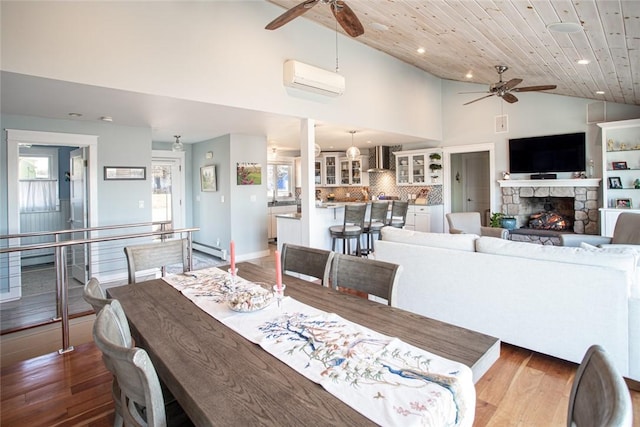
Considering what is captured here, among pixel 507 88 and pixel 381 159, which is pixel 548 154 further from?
pixel 381 159

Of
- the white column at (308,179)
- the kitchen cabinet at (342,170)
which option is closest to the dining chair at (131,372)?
the white column at (308,179)

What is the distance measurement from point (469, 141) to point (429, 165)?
956 millimetres

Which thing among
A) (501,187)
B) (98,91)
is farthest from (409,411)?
(501,187)

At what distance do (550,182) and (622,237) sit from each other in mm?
2439

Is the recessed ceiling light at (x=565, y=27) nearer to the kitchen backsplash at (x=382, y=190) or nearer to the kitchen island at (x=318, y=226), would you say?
the kitchen island at (x=318, y=226)

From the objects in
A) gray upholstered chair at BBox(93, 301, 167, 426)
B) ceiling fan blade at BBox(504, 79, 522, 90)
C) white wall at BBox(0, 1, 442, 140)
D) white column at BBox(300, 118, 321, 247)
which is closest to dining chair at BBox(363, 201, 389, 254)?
white column at BBox(300, 118, 321, 247)

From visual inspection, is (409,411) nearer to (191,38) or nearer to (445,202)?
(191,38)

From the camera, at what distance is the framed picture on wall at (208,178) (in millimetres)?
6793

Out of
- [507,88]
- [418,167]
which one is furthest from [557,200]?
[507,88]

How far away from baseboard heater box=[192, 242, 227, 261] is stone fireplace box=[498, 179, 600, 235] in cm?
557

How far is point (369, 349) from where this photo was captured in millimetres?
1226

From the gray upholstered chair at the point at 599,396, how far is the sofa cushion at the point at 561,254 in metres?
1.91

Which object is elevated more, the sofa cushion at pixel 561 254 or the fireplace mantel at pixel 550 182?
the fireplace mantel at pixel 550 182

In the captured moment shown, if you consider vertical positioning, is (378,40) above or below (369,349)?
above
